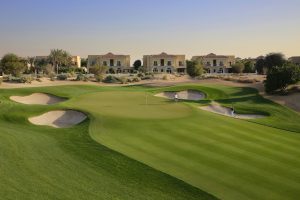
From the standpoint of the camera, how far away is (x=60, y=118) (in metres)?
31.1

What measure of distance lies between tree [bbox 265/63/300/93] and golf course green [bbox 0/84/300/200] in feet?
62.0

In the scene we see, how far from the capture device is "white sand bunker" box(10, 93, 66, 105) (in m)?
44.0

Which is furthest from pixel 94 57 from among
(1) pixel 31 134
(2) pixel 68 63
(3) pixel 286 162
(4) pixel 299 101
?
(3) pixel 286 162

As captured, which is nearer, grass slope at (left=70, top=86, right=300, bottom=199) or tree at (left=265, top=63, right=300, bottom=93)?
grass slope at (left=70, top=86, right=300, bottom=199)

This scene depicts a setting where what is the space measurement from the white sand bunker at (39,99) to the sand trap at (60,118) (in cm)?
1256

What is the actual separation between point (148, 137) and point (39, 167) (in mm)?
7627

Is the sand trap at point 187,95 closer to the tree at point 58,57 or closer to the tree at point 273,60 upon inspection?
the tree at point 273,60

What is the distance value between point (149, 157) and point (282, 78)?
33613 millimetres

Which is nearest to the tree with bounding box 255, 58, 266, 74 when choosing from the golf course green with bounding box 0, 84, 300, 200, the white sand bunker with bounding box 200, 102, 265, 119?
the white sand bunker with bounding box 200, 102, 265, 119

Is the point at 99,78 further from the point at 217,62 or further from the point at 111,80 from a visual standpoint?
the point at 217,62

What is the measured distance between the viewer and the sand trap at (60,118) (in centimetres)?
2958

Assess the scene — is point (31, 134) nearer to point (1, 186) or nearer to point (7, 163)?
point (7, 163)

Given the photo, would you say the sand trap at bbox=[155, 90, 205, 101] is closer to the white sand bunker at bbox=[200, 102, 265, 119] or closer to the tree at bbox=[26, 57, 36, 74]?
the white sand bunker at bbox=[200, 102, 265, 119]

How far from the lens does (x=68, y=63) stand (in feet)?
449
